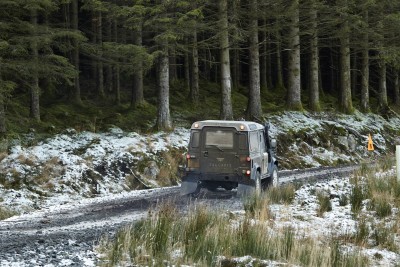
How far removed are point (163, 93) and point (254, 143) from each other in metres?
6.75

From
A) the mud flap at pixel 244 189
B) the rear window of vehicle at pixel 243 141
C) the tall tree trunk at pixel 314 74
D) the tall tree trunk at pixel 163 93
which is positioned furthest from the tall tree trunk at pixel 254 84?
the mud flap at pixel 244 189

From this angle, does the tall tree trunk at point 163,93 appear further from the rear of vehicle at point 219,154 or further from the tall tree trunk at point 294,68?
the tall tree trunk at point 294,68

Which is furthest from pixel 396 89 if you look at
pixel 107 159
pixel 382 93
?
pixel 107 159

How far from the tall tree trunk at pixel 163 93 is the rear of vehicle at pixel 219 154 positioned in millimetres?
6245

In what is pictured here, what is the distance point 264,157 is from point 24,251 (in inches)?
340

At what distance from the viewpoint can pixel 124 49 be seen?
736 inches

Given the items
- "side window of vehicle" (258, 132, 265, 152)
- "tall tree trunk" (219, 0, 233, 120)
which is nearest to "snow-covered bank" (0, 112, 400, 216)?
"tall tree trunk" (219, 0, 233, 120)

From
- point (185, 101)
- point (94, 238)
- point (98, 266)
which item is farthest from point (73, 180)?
point (185, 101)

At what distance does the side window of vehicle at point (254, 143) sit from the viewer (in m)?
14.2

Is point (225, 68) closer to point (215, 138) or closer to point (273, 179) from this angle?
point (273, 179)

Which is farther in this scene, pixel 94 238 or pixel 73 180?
pixel 73 180

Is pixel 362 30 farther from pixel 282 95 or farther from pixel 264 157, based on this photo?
pixel 264 157

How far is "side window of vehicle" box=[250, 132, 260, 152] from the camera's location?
14.2 m

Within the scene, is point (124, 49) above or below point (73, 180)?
above
